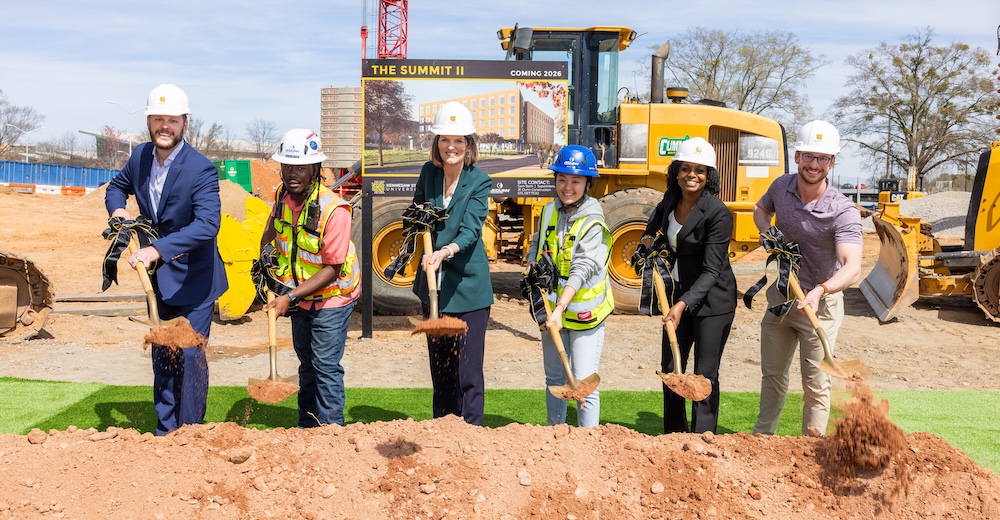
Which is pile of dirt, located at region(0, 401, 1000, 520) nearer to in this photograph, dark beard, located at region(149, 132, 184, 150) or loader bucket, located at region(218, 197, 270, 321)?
dark beard, located at region(149, 132, 184, 150)

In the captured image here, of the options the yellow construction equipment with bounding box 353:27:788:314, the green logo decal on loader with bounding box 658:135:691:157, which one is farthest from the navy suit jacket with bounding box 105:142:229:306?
the green logo decal on loader with bounding box 658:135:691:157

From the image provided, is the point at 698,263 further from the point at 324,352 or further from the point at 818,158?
the point at 324,352

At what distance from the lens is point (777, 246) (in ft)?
13.6

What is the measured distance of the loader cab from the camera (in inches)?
392

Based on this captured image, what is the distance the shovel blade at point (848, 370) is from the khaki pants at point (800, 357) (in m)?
0.20

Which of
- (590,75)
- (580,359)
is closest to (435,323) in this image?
(580,359)

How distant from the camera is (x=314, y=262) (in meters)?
4.26

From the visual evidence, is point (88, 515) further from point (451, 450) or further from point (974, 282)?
point (974, 282)

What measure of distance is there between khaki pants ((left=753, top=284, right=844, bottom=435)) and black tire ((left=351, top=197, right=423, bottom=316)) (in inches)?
200

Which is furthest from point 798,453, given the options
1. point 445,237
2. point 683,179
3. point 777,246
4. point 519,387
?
point 519,387

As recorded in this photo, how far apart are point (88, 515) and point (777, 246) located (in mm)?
3275

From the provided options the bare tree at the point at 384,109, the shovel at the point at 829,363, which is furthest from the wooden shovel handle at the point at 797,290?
the bare tree at the point at 384,109

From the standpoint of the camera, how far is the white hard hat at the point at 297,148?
411 centimetres

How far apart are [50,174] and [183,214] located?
42966mm
